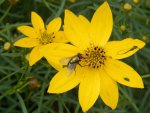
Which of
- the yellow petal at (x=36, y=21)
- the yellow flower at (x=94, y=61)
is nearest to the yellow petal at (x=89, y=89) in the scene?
the yellow flower at (x=94, y=61)

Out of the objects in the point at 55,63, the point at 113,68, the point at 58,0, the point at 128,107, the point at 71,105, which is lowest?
the point at 128,107

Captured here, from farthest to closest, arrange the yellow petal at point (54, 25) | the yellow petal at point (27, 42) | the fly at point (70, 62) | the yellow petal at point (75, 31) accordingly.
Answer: the yellow petal at point (54, 25)
the yellow petal at point (27, 42)
the yellow petal at point (75, 31)
the fly at point (70, 62)

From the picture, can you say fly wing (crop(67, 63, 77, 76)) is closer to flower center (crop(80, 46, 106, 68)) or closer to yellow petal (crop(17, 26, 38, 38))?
flower center (crop(80, 46, 106, 68))

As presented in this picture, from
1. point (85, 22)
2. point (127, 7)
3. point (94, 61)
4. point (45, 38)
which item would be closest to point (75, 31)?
point (85, 22)

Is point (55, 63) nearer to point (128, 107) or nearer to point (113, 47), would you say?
point (113, 47)

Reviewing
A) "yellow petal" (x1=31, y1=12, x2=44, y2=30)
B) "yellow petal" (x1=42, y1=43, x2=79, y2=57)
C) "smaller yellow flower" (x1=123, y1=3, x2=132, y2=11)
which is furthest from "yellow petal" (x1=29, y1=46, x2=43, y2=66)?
"smaller yellow flower" (x1=123, y1=3, x2=132, y2=11)

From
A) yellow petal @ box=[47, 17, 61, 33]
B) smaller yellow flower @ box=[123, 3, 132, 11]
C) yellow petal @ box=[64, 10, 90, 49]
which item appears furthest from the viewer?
smaller yellow flower @ box=[123, 3, 132, 11]

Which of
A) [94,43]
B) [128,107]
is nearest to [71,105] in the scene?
[128,107]

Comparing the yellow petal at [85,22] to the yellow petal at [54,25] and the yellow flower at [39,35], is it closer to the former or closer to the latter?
the yellow flower at [39,35]
